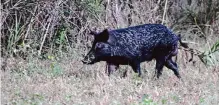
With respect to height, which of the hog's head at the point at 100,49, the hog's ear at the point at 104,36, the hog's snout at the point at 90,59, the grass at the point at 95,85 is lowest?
the grass at the point at 95,85

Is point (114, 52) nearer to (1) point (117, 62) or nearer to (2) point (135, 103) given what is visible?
(1) point (117, 62)

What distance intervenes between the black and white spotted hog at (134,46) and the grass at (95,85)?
277mm

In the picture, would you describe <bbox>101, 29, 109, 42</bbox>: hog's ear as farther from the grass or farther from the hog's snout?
the grass

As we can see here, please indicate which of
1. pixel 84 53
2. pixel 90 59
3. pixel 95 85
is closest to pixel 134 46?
pixel 90 59

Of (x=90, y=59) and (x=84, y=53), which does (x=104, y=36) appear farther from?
(x=84, y=53)

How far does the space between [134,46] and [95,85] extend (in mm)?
1179

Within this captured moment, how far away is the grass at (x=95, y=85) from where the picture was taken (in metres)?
6.75

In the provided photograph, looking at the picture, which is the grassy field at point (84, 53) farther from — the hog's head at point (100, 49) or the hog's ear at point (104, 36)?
the hog's ear at point (104, 36)

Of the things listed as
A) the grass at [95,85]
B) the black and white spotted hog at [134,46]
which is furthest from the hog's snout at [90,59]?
the grass at [95,85]

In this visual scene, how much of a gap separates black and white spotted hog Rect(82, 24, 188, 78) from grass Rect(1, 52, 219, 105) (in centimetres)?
28

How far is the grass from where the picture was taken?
6750 millimetres

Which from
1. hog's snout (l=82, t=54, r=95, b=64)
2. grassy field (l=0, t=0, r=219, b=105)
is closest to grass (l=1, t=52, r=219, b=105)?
grassy field (l=0, t=0, r=219, b=105)

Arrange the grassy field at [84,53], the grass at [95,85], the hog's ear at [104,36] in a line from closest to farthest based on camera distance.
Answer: the grass at [95,85] < the grassy field at [84,53] < the hog's ear at [104,36]

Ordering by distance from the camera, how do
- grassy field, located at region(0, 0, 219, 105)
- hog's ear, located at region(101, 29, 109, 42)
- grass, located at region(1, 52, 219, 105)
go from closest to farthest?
grass, located at region(1, 52, 219, 105) < grassy field, located at region(0, 0, 219, 105) < hog's ear, located at region(101, 29, 109, 42)
